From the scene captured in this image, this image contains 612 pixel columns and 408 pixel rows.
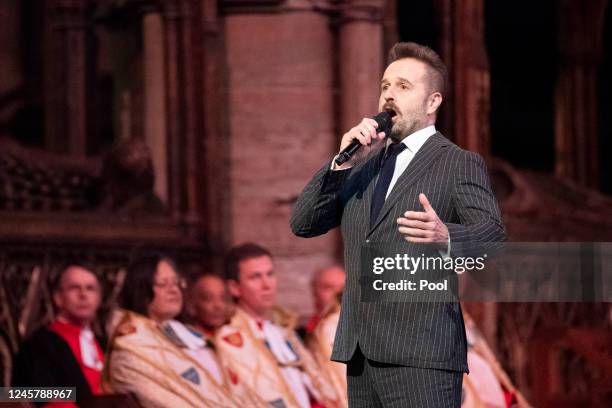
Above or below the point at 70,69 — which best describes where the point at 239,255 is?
below

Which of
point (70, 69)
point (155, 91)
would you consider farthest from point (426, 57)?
point (70, 69)

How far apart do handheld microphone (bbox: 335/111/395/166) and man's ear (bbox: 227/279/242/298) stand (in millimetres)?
3562

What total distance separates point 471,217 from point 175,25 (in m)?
Answer: 6.09

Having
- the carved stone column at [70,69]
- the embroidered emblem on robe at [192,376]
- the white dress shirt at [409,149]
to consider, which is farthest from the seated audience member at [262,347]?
the carved stone column at [70,69]

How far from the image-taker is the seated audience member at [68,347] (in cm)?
679

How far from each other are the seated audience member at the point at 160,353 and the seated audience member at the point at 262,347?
229 millimetres

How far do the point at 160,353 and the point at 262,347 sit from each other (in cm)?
81

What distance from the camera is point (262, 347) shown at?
24.5ft

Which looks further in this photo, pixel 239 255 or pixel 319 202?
pixel 239 255

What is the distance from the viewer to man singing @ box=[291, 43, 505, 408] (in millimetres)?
3908

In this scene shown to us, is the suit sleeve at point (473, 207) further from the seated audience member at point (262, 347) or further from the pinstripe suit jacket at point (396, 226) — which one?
the seated audience member at point (262, 347)

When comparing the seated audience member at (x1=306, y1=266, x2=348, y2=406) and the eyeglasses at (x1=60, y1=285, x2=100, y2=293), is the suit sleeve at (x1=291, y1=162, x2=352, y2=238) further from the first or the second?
the seated audience member at (x1=306, y1=266, x2=348, y2=406)

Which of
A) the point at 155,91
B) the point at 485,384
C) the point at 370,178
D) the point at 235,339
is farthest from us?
the point at 155,91

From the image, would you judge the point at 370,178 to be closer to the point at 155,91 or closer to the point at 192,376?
the point at 192,376
